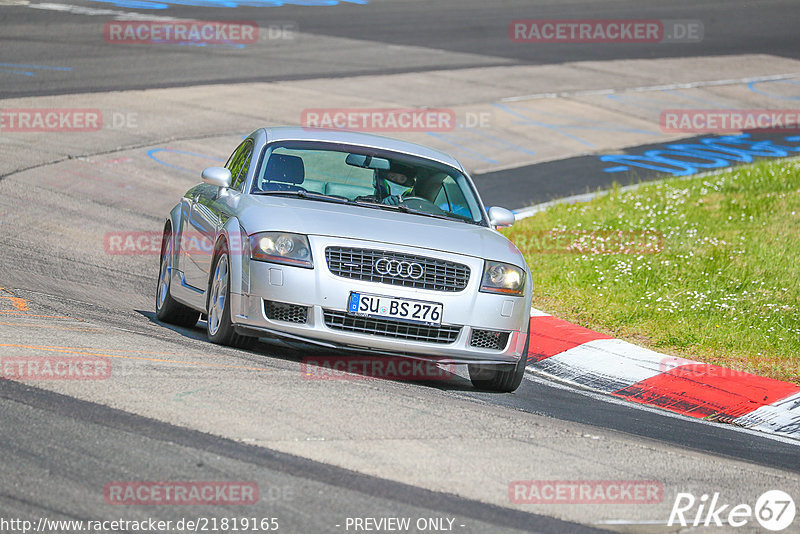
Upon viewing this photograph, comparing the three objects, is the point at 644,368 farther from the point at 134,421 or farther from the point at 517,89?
the point at 517,89

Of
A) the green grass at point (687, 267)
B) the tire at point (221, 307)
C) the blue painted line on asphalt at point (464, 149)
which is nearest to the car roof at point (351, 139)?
the tire at point (221, 307)

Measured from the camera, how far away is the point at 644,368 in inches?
356

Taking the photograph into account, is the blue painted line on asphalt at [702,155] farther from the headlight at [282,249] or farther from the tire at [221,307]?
the headlight at [282,249]

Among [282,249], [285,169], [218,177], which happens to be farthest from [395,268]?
[218,177]

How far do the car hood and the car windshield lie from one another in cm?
27

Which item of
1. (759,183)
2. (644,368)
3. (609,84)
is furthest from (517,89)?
(644,368)

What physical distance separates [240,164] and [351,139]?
2.88ft

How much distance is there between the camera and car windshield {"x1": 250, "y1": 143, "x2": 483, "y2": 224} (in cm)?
835

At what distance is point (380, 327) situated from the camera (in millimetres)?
Answer: 7262

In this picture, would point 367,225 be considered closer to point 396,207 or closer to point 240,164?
point 396,207

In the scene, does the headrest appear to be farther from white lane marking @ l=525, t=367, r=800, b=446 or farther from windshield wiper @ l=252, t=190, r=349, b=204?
white lane marking @ l=525, t=367, r=800, b=446

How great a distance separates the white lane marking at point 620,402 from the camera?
7.64 meters

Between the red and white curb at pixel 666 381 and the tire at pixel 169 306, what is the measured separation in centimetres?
270

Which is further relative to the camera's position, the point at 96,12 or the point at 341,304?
the point at 96,12
